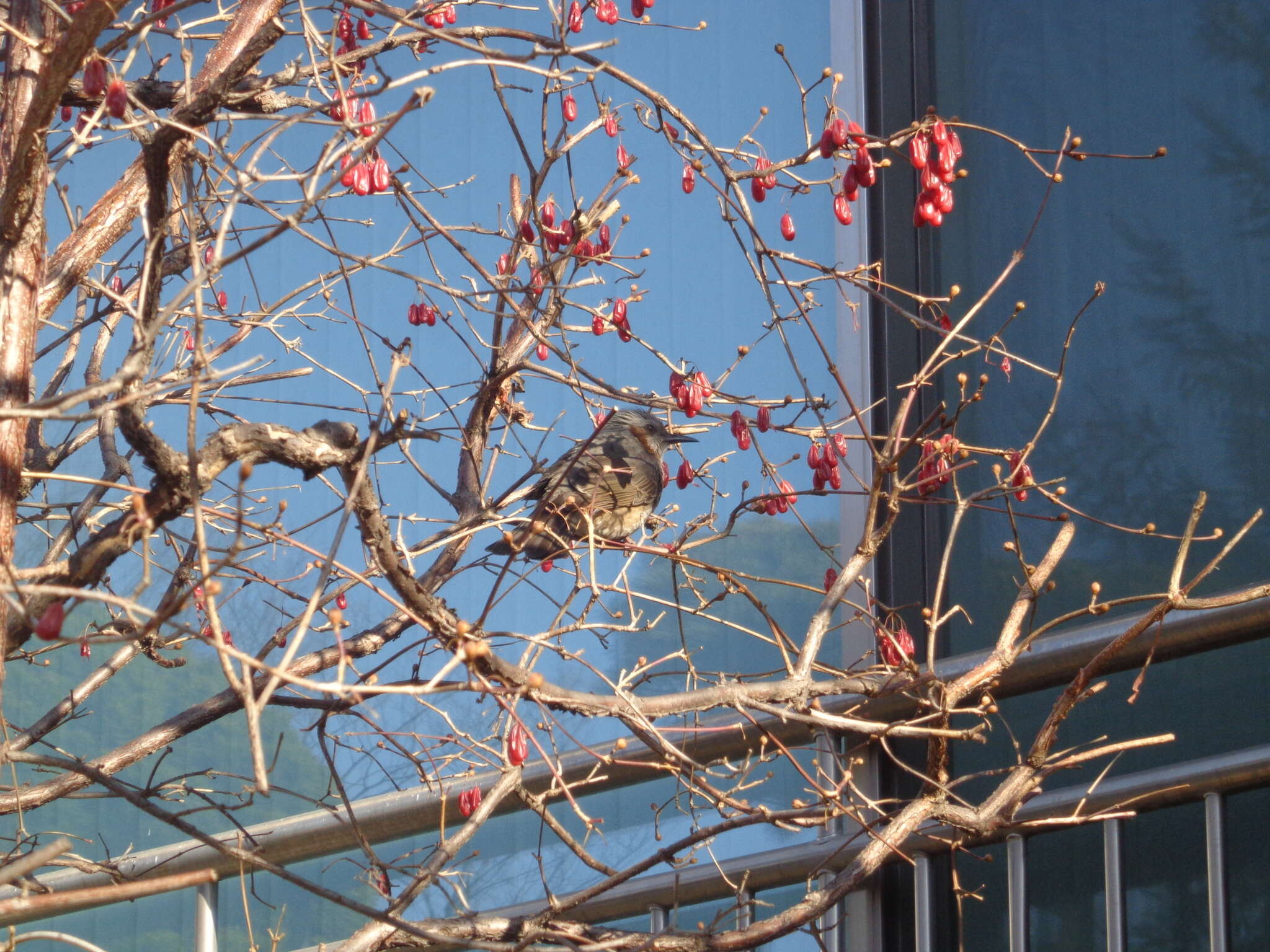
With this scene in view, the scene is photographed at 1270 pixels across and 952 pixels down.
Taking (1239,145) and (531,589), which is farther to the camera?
(531,589)

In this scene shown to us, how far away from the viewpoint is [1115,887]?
2.52 metres

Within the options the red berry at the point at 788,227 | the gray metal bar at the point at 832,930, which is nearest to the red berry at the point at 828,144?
the red berry at the point at 788,227

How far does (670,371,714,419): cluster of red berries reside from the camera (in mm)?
2289

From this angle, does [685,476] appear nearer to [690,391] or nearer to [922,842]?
[690,391]

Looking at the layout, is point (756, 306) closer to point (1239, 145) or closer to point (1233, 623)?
point (1239, 145)

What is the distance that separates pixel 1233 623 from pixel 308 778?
10.2ft

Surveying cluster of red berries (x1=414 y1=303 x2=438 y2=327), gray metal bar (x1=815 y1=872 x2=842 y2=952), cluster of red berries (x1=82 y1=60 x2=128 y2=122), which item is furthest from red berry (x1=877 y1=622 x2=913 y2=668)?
cluster of red berries (x1=82 y1=60 x2=128 y2=122)

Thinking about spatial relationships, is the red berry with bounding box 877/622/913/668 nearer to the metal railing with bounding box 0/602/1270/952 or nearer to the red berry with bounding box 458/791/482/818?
the metal railing with bounding box 0/602/1270/952

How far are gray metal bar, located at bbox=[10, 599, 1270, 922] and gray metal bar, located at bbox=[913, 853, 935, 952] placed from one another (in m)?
0.34

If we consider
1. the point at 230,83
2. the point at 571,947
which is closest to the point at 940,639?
the point at 571,947

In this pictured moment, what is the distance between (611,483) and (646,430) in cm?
33

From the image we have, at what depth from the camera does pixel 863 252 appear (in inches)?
152

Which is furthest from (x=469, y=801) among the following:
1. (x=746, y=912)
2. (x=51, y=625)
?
(x=51, y=625)

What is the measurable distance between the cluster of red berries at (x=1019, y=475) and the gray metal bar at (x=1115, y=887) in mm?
690
